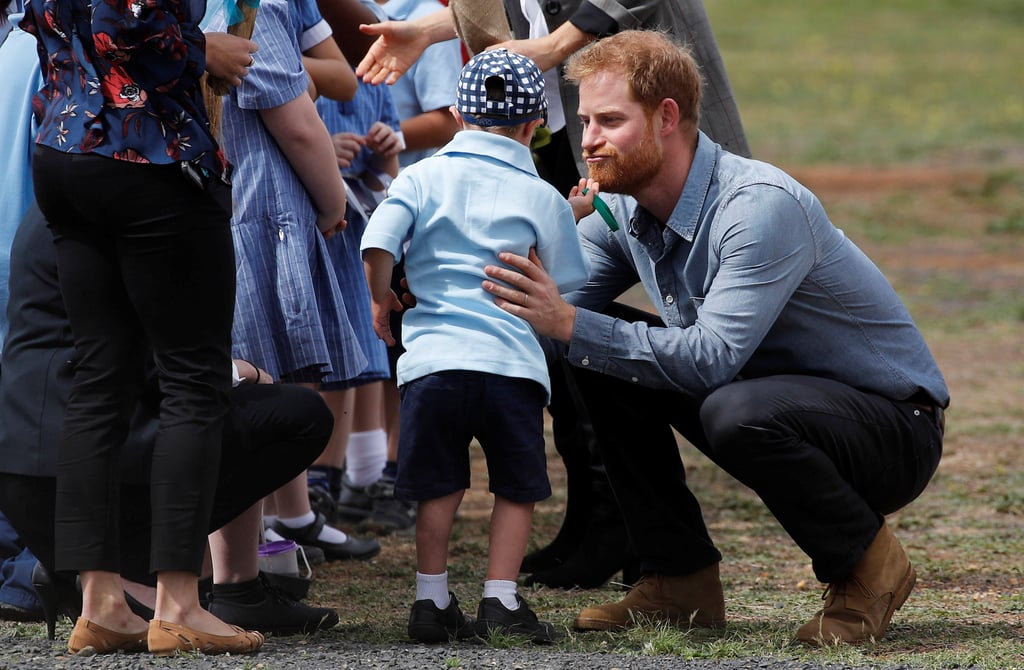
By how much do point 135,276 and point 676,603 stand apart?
1.59 metres

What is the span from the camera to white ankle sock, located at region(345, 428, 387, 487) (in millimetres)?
5566

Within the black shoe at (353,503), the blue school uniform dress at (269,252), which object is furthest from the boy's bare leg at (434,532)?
the black shoe at (353,503)

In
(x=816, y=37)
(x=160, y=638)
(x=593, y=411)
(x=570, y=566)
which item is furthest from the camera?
(x=816, y=37)

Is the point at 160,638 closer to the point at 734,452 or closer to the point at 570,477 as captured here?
the point at 734,452

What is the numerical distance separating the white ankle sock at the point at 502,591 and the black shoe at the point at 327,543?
134 centimetres

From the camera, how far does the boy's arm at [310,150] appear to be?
13.0 ft

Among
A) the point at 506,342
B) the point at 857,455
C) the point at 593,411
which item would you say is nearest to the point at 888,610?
the point at 857,455

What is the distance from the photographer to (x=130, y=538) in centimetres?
370

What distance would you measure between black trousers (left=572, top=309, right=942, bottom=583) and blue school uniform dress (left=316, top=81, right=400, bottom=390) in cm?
89

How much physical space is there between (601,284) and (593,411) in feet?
1.18

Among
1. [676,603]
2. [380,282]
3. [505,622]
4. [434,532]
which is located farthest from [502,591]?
[380,282]

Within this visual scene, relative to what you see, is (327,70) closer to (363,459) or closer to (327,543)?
(327,543)

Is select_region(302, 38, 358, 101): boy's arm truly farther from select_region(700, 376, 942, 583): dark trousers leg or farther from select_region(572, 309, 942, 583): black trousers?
select_region(700, 376, 942, 583): dark trousers leg

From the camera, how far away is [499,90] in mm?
3545
